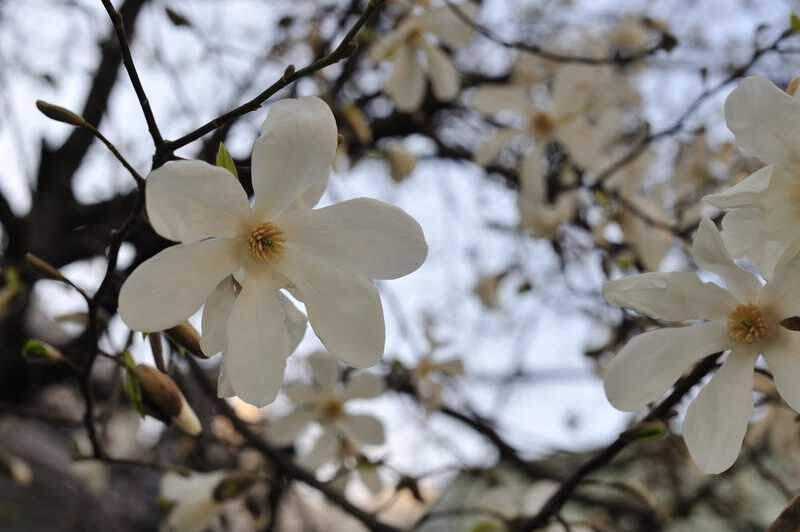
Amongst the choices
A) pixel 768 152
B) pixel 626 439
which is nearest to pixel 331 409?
pixel 626 439

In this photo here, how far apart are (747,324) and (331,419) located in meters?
0.77

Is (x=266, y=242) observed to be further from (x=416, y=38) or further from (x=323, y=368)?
(x=416, y=38)

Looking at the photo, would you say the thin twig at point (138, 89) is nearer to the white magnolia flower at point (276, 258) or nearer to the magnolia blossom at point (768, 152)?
the white magnolia flower at point (276, 258)

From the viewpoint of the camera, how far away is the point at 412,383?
1521 mm

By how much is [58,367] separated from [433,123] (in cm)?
118

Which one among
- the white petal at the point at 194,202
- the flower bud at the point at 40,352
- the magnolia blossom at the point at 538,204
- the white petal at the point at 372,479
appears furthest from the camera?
the magnolia blossom at the point at 538,204

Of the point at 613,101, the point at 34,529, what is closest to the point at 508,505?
the point at 613,101

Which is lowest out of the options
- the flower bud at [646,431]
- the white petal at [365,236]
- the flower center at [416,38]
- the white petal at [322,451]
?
the flower bud at [646,431]

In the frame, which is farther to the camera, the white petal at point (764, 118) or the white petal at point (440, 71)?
the white petal at point (440, 71)

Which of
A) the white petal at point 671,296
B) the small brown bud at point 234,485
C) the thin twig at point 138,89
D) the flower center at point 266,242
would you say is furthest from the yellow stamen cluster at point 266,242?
the small brown bud at point 234,485

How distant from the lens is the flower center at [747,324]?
0.63 meters

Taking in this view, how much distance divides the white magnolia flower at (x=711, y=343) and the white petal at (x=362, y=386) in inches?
26.9

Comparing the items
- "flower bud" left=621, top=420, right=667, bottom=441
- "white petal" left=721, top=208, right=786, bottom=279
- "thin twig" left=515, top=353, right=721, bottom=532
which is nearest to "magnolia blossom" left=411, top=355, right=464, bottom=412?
"thin twig" left=515, top=353, right=721, bottom=532

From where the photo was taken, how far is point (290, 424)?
50.3 inches
